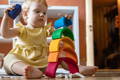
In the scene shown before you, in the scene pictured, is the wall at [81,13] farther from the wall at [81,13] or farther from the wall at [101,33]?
the wall at [101,33]

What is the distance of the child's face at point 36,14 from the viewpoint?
3.52 ft

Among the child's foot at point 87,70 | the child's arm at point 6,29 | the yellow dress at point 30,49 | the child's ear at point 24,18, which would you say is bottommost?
the child's foot at point 87,70

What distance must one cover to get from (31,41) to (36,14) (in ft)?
0.34

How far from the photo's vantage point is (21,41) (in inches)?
42.8

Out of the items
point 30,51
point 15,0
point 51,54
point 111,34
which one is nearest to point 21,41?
point 30,51

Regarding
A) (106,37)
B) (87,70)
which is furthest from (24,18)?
(106,37)

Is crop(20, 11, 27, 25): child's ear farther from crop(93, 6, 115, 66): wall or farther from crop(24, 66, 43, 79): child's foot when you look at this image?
crop(93, 6, 115, 66): wall

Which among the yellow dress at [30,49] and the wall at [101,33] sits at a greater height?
the wall at [101,33]

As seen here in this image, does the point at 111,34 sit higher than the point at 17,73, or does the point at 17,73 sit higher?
the point at 111,34

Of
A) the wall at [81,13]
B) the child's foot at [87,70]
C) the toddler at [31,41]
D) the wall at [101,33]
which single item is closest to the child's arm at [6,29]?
the toddler at [31,41]

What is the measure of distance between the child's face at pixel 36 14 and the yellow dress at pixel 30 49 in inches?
1.1

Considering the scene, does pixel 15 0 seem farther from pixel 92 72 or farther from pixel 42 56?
pixel 92 72

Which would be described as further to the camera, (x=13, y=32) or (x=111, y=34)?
(x=111, y=34)

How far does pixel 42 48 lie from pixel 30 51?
2.1 inches
